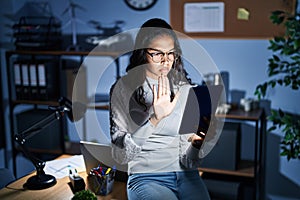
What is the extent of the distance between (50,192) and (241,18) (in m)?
1.72

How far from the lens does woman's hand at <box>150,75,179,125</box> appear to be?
1688mm

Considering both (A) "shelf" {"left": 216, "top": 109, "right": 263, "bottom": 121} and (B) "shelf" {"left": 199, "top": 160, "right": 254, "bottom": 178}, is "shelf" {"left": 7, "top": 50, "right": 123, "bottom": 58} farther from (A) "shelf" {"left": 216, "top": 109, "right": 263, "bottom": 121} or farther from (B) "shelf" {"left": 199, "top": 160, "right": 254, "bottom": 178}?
(B) "shelf" {"left": 199, "top": 160, "right": 254, "bottom": 178}

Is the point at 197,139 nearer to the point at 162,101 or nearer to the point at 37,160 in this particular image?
the point at 162,101

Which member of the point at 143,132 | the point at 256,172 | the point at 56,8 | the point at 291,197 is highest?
the point at 56,8

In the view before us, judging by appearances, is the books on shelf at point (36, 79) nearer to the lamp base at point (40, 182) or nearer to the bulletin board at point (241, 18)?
the bulletin board at point (241, 18)

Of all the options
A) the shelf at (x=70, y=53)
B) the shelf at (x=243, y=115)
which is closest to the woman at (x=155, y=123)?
the shelf at (x=243, y=115)

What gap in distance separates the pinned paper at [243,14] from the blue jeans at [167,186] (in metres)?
1.29

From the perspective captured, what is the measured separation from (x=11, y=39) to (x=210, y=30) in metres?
1.61

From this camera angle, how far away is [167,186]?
184 centimetres

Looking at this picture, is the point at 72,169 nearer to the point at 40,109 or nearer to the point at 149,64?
the point at 149,64

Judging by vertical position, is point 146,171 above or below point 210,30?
below

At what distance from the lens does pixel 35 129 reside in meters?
1.86

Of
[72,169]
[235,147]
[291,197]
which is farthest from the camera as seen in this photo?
[291,197]

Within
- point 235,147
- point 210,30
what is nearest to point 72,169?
point 235,147
